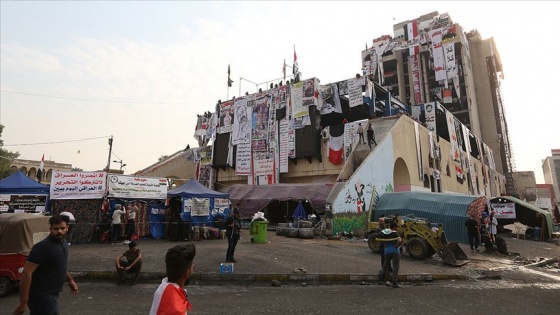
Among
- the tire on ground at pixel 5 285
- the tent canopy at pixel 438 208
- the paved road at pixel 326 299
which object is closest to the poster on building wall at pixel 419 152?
the tent canopy at pixel 438 208

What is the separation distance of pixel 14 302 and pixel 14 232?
1463 mm

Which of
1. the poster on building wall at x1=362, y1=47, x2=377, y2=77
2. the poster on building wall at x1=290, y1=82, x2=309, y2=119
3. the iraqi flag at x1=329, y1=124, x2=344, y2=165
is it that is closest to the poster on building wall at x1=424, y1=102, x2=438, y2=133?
the iraqi flag at x1=329, y1=124, x2=344, y2=165

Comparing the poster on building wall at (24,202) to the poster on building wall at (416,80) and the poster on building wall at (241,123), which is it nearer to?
the poster on building wall at (241,123)

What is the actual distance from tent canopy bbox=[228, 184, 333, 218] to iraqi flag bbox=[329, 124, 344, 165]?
7.04 m

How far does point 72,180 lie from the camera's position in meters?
15.0

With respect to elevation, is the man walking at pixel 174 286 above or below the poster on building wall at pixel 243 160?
below

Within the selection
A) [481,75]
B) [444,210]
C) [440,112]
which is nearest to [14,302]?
[444,210]

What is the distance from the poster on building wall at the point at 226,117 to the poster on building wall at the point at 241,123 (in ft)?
2.73

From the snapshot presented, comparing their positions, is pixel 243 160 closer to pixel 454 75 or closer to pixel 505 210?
pixel 505 210

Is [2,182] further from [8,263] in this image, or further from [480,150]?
[480,150]

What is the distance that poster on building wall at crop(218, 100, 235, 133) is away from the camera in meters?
37.6

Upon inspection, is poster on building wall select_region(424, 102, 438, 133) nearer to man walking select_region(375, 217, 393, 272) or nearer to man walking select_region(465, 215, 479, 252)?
man walking select_region(465, 215, 479, 252)

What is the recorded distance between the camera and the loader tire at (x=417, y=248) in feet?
39.3

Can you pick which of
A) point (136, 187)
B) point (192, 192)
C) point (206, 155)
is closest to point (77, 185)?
point (136, 187)
